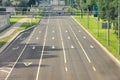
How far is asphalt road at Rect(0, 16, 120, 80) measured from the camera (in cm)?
3638

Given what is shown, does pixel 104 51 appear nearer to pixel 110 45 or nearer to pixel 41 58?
pixel 110 45

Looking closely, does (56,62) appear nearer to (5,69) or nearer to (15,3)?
(5,69)

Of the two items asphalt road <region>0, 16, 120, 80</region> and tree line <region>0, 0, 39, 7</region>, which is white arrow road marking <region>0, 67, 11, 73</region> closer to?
asphalt road <region>0, 16, 120, 80</region>

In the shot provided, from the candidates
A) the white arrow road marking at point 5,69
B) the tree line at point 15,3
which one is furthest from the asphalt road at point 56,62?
the tree line at point 15,3

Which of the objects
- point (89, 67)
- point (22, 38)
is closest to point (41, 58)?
point (89, 67)

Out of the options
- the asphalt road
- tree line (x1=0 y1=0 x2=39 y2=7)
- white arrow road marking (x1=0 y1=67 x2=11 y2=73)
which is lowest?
the asphalt road

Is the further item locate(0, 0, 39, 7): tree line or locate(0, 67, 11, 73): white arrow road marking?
locate(0, 0, 39, 7): tree line

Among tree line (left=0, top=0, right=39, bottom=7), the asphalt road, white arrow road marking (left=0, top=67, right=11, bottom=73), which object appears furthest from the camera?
tree line (left=0, top=0, right=39, bottom=7)

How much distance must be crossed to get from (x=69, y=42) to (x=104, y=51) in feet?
39.0

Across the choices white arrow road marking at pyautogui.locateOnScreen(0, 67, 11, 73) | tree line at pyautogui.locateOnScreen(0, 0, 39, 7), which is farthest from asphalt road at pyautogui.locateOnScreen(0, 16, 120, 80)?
tree line at pyautogui.locateOnScreen(0, 0, 39, 7)

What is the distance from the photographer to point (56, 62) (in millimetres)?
44406

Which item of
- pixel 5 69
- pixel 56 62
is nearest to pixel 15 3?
pixel 56 62

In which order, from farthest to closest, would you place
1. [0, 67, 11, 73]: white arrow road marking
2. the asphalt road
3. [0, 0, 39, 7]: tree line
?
[0, 0, 39, 7]: tree line, [0, 67, 11, 73]: white arrow road marking, the asphalt road

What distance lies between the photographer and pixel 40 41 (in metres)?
66.6
